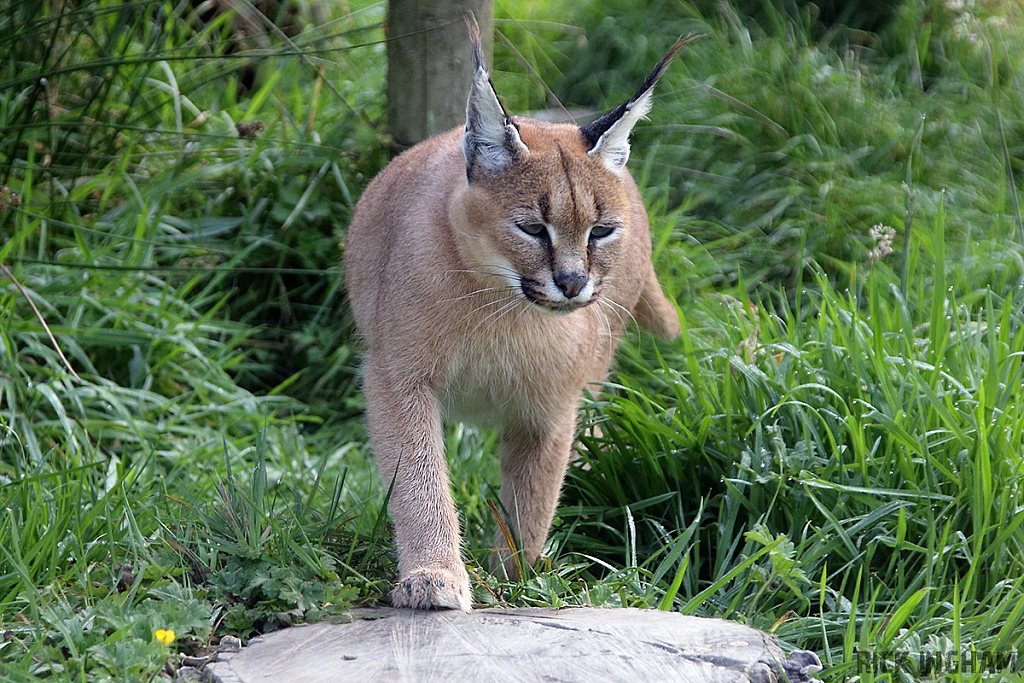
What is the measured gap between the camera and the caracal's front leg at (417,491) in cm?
319

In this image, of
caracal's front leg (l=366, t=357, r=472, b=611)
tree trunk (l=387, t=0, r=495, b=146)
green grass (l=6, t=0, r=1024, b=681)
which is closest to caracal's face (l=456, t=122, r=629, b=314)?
caracal's front leg (l=366, t=357, r=472, b=611)

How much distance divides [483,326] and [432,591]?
0.95 meters

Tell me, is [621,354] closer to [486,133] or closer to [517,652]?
[486,133]

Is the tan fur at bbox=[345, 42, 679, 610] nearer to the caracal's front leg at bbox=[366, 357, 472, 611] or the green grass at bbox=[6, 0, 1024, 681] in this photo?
the caracal's front leg at bbox=[366, 357, 472, 611]

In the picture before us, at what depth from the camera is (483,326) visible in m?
3.73

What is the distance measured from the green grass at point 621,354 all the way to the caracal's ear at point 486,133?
1.17m

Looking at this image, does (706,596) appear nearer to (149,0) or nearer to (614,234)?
(614,234)

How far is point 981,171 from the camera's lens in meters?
6.09

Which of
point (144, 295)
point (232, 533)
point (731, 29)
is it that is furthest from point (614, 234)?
point (731, 29)

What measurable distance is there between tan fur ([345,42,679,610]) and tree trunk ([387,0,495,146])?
1087 mm

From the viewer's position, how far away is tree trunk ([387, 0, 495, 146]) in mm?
5027

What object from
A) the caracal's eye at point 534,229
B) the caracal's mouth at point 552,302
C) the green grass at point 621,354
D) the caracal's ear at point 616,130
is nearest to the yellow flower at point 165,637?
the green grass at point 621,354

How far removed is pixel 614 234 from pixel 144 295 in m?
2.66

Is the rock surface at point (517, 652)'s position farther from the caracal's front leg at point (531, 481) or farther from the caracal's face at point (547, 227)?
the caracal's face at point (547, 227)
